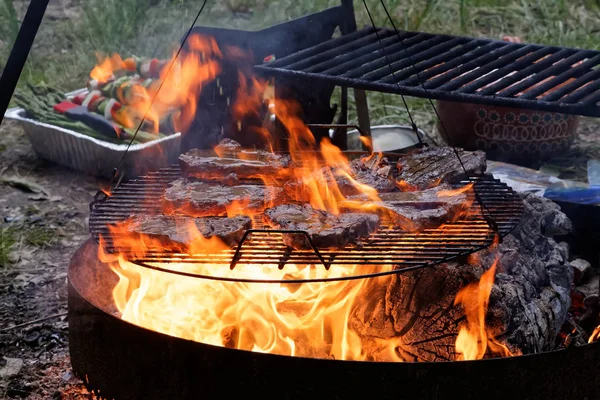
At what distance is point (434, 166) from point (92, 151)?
3254mm

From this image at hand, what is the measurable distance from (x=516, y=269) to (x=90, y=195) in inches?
138

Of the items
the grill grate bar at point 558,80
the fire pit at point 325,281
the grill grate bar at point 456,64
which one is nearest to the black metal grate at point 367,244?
the fire pit at point 325,281

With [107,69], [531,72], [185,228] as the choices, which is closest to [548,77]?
[531,72]

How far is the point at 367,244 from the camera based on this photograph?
101 inches

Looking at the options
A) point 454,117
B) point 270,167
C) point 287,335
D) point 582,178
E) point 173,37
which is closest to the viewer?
point 287,335

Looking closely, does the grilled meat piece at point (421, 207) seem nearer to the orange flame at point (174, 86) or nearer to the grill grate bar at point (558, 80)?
the grill grate bar at point (558, 80)

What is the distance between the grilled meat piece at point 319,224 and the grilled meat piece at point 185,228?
135mm

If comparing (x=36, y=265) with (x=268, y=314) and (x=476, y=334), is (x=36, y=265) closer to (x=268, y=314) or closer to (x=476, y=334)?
(x=268, y=314)

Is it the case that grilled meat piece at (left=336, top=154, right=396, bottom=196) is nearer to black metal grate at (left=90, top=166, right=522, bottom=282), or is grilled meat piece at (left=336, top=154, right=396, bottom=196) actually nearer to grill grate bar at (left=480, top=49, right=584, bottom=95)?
black metal grate at (left=90, top=166, right=522, bottom=282)

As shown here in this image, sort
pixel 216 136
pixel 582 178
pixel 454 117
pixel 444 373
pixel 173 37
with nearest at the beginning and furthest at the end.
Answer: pixel 444 373, pixel 216 136, pixel 582 178, pixel 454 117, pixel 173 37

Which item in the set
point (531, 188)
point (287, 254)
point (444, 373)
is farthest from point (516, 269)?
point (531, 188)

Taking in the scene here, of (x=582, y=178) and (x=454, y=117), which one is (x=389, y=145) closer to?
(x=454, y=117)

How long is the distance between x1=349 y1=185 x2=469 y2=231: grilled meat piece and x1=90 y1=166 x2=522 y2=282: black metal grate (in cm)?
4

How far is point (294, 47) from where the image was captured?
4.41 metres
